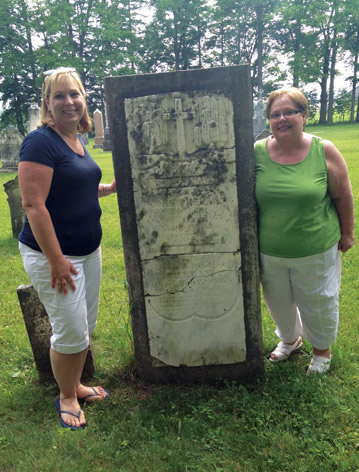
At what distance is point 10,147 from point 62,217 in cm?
1346

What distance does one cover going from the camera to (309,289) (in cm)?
260

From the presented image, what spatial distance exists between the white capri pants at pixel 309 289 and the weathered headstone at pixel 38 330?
53.9 inches

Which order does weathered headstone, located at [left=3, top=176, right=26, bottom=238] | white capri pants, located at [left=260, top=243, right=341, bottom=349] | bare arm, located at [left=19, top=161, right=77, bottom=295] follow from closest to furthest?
bare arm, located at [left=19, top=161, right=77, bottom=295], white capri pants, located at [left=260, top=243, right=341, bottom=349], weathered headstone, located at [left=3, top=176, right=26, bottom=238]

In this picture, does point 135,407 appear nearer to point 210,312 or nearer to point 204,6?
point 210,312

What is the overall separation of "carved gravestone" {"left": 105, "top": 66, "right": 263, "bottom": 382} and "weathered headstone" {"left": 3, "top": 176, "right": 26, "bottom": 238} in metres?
4.10

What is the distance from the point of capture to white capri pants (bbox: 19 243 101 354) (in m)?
2.24

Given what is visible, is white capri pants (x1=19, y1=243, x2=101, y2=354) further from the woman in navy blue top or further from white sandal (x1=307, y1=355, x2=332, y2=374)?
white sandal (x1=307, y1=355, x2=332, y2=374)

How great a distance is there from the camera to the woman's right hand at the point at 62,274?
2.16 metres

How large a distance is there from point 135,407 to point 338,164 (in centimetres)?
195

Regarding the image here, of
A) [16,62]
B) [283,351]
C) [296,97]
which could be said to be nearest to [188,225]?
[296,97]

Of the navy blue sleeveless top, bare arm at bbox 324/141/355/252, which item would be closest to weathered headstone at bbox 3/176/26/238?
the navy blue sleeveless top

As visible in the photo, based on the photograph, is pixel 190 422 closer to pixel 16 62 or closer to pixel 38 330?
pixel 38 330

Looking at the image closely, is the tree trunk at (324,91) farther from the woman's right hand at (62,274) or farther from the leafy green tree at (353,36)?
the woman's right hand at (62,274)

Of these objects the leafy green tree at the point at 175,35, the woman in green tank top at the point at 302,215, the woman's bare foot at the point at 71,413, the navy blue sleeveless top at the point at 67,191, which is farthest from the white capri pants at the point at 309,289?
the leafy green tree at the point at 175,35
